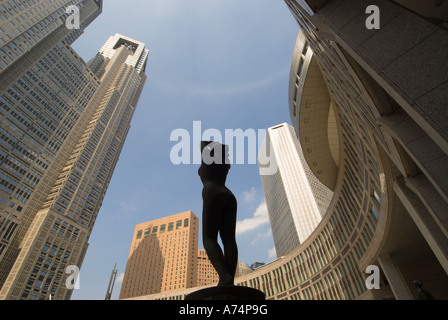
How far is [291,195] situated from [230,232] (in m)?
96.3

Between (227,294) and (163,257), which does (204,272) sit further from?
(227,294)

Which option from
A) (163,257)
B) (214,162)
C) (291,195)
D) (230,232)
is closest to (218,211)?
(230,232)

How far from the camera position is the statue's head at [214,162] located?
588cm

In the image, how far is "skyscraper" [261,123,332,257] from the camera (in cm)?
8988

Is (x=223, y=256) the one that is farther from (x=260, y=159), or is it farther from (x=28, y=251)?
(x=260, y=159)

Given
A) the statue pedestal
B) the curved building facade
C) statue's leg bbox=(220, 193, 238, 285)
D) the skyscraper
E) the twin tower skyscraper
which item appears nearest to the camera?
the statue pedestal

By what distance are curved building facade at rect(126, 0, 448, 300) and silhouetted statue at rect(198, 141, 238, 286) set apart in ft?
13.6

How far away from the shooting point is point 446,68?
14.4 ft

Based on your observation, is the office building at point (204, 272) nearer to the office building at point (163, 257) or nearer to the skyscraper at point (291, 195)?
the office building at point (163, 257)

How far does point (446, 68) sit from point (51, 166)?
8472 cm

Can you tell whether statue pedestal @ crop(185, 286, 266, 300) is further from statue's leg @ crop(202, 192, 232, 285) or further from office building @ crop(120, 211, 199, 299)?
office building @ crop(120, 211, 199, 299)

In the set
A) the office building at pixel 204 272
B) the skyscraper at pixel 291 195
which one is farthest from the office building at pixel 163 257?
the skyscraper at pixel 291 195

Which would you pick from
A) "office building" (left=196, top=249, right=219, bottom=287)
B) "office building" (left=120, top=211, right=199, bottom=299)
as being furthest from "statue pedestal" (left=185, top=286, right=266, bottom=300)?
"office building" (left=196, top=249, right=219, bottom=287)
